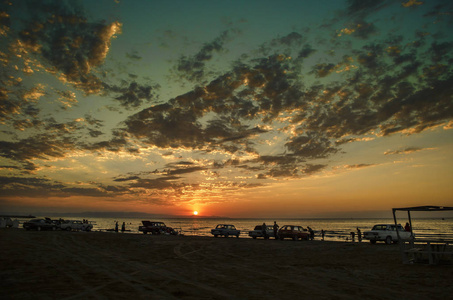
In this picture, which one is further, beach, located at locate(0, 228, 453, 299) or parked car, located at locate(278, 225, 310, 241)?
parked car, located at locate(278, 225, 310, 241)

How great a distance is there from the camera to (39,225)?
4125 cm

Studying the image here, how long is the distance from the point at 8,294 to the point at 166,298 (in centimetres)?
444

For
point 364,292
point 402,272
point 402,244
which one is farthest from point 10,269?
point 402,244

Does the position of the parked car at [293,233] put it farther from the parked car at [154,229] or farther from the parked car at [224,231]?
the parked car at [154,229]

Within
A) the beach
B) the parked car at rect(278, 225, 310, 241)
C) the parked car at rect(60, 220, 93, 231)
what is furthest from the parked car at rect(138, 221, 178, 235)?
the beach

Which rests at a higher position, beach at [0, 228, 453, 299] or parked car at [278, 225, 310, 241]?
beach at [0, 228, 453, 299]

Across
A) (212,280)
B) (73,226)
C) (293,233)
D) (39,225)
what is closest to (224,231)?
(293,233)

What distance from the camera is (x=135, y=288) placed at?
356 inches

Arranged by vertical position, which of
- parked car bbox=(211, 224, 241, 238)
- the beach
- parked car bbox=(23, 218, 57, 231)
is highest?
parked car bbox=(23, 218, 57, 231)

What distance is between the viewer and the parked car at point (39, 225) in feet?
132

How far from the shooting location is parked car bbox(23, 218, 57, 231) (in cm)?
4025

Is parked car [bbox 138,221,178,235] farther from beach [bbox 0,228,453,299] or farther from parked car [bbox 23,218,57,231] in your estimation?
beach [bbox 0,228,453,299]

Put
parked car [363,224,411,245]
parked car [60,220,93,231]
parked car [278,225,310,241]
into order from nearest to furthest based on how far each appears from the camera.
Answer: parked car [363,224,411,245], parked car [278,225,310,241], parked car [60,220,93,231]

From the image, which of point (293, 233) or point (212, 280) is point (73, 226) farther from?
point (212, 280)
